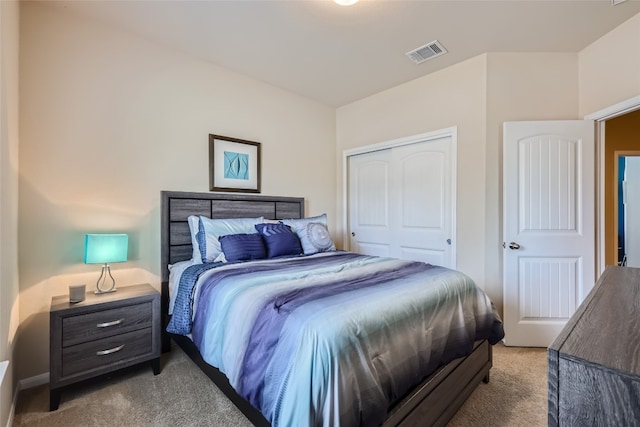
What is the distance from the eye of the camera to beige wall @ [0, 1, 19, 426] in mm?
1505

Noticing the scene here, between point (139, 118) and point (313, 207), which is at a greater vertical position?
point (139, 118)

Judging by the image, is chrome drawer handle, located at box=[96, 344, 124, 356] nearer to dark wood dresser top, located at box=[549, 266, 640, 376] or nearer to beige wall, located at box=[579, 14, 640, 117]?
dark wood dresser top, located at box=[549, 266, 640, 376]

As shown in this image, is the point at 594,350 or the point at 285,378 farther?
the point at 285,378

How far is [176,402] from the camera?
1.86m

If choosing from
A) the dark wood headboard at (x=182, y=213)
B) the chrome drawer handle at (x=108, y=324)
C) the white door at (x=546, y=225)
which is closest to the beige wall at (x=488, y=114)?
the white door at (x=546, y=225)

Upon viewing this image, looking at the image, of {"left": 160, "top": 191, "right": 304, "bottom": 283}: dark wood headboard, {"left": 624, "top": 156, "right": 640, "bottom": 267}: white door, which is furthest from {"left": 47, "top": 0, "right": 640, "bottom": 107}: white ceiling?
{"left": 624, "top": 156, "right": 640, "bottom": 267}: white door

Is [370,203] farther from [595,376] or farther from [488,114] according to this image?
[595,376]

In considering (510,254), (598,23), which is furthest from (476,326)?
(598,23)

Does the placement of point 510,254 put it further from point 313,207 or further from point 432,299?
point 313,207

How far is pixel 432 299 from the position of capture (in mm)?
1638

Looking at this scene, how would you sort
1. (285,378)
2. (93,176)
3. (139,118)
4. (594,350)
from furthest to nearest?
(139,118) → (93,176) → (285,378) → (594,350)

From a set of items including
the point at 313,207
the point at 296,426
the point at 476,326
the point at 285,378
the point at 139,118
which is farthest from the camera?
the point at 313,207

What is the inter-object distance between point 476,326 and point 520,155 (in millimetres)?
1767

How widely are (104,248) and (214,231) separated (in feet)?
2.62
